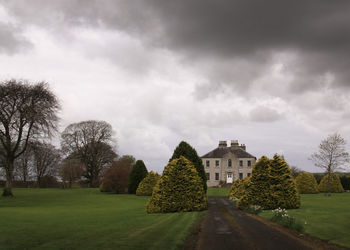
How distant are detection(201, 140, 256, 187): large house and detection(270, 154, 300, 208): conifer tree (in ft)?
170

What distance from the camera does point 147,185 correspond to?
50.7 metres

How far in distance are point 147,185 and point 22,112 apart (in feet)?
73.1

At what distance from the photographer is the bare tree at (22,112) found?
38.5m

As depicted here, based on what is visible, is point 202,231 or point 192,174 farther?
point 192,174

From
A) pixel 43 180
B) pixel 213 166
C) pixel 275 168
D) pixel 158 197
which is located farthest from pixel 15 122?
pixel 213 166

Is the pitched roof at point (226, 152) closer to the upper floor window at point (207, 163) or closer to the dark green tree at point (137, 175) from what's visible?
the upper floor window at point (207, 163)

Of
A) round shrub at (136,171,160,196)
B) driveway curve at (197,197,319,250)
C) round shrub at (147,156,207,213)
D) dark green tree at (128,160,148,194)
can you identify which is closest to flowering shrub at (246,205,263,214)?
round shrub at (147,156,207,213)

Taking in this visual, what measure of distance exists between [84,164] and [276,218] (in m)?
60.9

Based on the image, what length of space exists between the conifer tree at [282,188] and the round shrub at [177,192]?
610 centimetres

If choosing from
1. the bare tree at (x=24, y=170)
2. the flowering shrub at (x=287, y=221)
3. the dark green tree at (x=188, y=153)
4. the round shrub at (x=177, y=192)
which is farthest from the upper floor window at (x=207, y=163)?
the flowering shrub at (x=287, y=221)

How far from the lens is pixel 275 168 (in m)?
26.9

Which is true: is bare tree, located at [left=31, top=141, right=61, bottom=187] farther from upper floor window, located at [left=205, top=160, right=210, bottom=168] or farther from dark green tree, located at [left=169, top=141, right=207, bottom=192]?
dark green tree, located at [left=169, top=141, right=207, bottom=192]

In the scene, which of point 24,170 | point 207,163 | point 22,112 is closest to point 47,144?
point 22,112

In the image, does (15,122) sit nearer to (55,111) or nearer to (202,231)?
(55,111)
